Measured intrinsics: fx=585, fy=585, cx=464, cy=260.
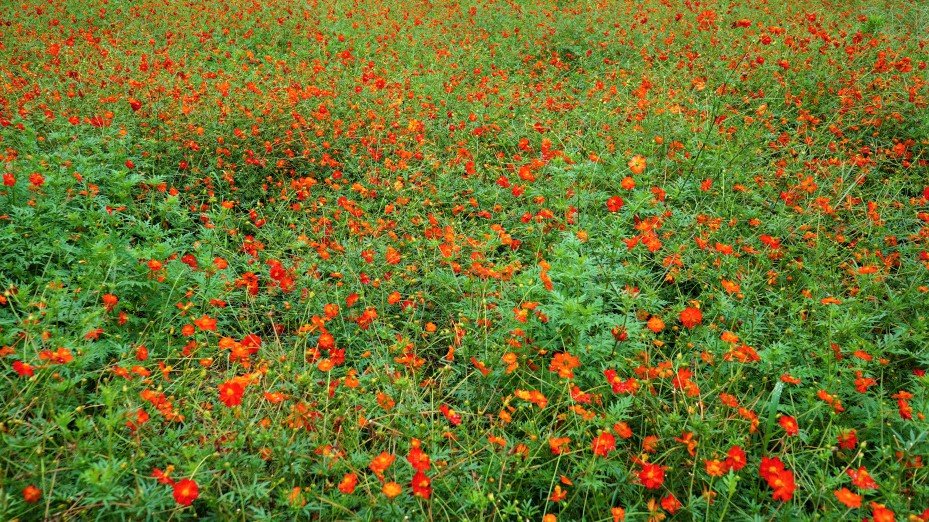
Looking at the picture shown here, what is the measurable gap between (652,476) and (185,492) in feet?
4.65

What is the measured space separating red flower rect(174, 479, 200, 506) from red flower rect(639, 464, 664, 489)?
1372 mm

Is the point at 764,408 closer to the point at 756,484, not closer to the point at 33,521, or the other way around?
the point at 756,484

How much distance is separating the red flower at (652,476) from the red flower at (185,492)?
4.50 ft

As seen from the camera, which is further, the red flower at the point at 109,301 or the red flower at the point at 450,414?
the red flower at the point at 109,301

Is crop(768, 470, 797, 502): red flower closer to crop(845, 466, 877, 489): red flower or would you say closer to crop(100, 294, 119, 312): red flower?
crop(845, 466, 877, 489): red flower

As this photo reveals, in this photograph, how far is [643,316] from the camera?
8.24 feet

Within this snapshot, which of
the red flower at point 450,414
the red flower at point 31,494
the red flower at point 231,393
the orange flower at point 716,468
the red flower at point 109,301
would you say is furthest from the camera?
the red flower at point 109,301

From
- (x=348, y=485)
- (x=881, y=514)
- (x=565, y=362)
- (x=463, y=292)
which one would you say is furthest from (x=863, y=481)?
(x=463, y=292)

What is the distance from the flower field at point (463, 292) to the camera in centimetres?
194

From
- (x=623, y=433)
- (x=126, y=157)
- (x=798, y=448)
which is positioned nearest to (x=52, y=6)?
(x=126, y=157)

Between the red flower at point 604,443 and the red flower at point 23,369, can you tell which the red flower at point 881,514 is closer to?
the red flower at point 604,443

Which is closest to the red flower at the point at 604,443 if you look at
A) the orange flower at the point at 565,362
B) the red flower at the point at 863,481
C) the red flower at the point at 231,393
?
the orange flower at the point at 565,362

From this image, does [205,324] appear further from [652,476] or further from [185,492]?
[652,476]

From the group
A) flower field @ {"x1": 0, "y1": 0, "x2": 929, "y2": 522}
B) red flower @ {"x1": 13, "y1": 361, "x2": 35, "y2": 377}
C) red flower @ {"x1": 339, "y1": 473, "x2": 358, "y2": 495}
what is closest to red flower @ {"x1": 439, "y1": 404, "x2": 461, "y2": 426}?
flower field @ {"x1": 0, "y1": 0, "x2": 929, "y2": 522}
